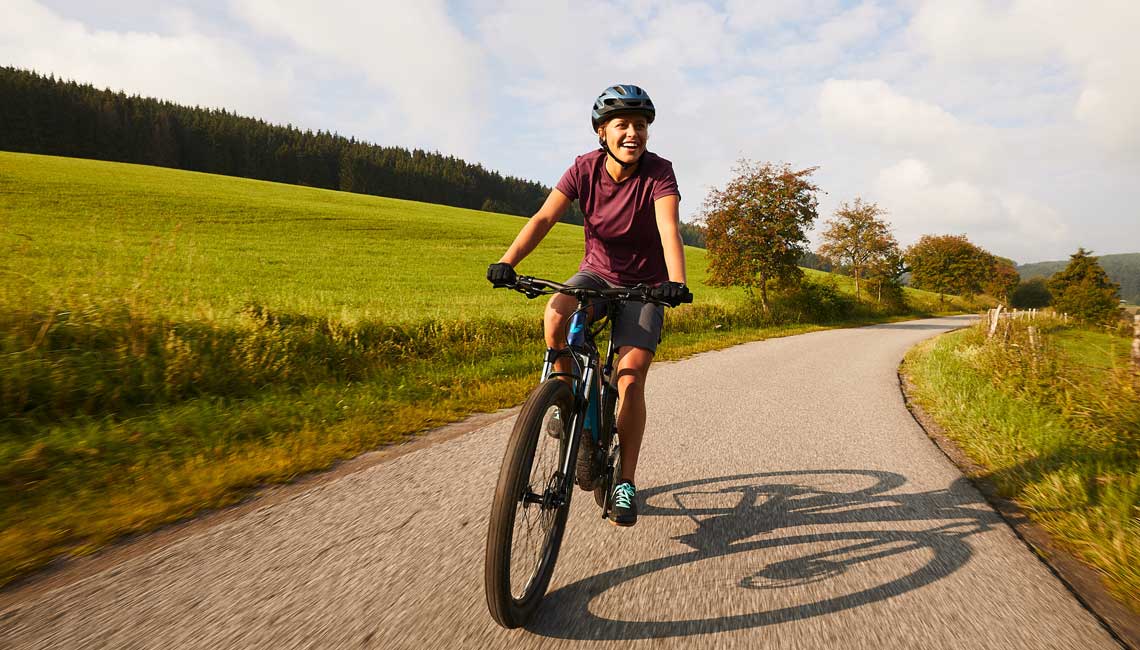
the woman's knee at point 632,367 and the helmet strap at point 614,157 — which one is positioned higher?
the helmet strap at point 614,157

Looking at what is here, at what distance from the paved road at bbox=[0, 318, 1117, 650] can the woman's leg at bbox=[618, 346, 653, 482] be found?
0.44m

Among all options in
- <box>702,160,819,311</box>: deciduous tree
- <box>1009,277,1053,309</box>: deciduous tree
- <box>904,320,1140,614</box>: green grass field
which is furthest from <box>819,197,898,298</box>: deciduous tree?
<box>1009,277,1053,309</box>: deciduous tree

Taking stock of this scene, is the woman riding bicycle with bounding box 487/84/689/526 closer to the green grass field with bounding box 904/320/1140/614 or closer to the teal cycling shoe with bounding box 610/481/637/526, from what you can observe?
the teal cycling shoe with bounding box 610/481/637/526

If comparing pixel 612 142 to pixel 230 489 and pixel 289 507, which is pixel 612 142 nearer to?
pixel 289 507

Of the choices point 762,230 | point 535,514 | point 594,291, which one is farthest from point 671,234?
point 762,230

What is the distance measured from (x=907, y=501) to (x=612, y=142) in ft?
9.49

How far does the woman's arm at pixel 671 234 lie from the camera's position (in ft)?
8.96

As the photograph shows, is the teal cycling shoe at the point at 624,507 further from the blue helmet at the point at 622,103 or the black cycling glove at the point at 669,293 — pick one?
the blue helmet at the point at 622,103

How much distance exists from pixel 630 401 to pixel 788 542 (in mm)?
1122

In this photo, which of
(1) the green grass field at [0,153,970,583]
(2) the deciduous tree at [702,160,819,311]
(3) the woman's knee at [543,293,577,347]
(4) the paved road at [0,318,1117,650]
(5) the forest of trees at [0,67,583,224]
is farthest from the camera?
(5) the forest of trees at [0,67,583,224]

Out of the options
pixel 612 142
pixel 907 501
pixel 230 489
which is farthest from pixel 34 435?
pixel 907 501

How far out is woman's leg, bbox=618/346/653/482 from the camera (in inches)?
106

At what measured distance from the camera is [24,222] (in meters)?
20.1

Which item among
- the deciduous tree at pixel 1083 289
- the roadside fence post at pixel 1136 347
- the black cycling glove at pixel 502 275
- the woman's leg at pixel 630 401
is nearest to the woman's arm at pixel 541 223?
the black cycling glove at pixel 502 275
